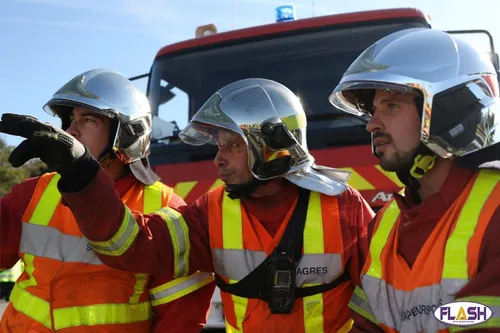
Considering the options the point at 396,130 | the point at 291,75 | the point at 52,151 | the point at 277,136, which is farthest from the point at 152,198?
the point at 291,75

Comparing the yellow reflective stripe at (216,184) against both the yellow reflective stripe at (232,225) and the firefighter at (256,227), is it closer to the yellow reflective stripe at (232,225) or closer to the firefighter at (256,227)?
the firefighter at (256,227)

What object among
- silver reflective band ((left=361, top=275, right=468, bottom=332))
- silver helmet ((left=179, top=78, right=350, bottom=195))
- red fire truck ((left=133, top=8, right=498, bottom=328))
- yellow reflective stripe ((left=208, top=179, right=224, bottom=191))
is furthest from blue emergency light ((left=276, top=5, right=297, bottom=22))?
silver reflective band ((left=361, top=275, right=468, bottom=332))

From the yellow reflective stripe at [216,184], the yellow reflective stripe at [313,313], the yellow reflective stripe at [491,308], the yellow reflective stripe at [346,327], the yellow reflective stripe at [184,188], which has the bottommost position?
the yellow reflective stripe at [346,327]

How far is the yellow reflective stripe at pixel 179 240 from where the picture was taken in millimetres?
2258

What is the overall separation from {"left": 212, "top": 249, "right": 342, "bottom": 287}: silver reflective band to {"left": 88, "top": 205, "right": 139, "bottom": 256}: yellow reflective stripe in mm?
416

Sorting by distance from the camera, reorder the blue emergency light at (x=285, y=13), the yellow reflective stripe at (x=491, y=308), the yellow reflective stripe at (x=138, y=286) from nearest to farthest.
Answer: the yellow reflective stripe at (x=491, y=308)
the yellow reflective stripe at (x=138, y=286)
the blue emergency light at (x=285, y=13)

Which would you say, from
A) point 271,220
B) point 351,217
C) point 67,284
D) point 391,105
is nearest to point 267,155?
point 271,220

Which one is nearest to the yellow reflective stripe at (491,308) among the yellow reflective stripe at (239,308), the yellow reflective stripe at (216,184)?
the yellow reflective stripe at (239,308)

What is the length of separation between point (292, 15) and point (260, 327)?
130 inches

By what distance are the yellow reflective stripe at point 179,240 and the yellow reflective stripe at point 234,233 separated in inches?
6.3

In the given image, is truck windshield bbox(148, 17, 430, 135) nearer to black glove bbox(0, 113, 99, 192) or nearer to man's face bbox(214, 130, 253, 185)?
man's face bbox(214, 130, 253, 185)

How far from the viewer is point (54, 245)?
90.2 inches

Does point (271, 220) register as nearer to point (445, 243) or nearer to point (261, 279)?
point (261, 279)

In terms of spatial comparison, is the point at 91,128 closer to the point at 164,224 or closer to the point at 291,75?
the point at 164,224
